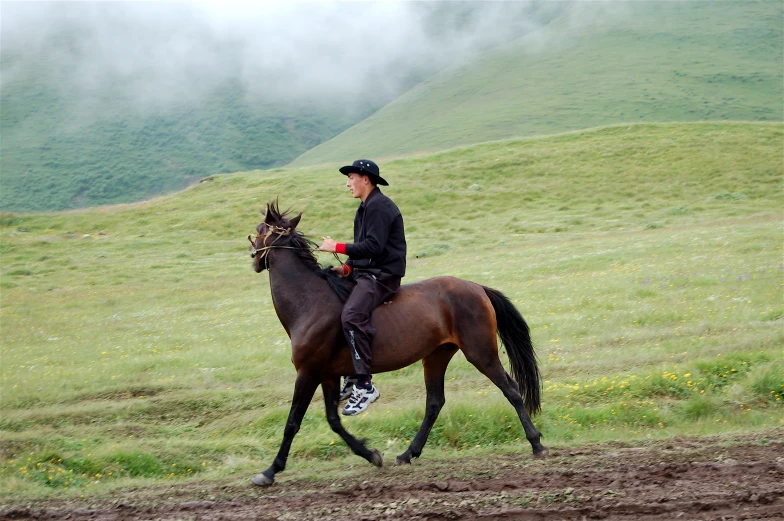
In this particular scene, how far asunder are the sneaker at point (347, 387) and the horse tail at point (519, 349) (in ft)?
6.50

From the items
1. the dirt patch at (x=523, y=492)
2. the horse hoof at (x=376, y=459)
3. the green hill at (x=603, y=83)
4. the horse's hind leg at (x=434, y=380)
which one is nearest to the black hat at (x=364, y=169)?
the horse's hind leg at (x=434, y=380)

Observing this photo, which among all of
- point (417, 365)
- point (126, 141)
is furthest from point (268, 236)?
point (126, 141)

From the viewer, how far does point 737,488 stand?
6293 mm

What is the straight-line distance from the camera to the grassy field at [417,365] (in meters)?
9.46

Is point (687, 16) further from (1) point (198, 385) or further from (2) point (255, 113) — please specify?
(1) point (198, 385)

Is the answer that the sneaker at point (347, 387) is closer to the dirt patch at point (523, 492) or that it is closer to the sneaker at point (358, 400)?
the sneaker at point (358, 400)

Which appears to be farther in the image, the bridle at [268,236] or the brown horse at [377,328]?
the bridle at [268,236]

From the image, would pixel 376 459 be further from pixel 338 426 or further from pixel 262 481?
pixel 262 481

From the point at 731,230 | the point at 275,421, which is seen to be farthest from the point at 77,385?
the point at 731,230

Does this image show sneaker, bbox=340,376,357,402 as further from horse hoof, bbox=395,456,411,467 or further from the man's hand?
the man's hand

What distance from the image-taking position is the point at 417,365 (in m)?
13.2

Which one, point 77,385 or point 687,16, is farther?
point 687,16

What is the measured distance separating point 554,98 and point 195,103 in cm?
7274

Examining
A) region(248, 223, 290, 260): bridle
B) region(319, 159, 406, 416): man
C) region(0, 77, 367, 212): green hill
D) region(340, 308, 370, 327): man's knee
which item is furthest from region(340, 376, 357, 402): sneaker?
region(0, 77, 367, 212): green hill
